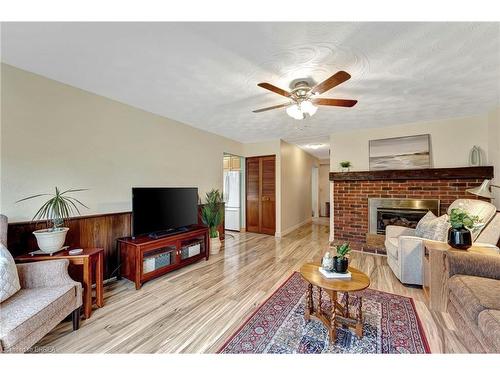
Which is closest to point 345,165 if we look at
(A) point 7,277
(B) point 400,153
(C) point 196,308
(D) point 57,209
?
A: (B) point 400,153

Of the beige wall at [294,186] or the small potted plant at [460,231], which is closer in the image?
the small potted plant at [460,231]

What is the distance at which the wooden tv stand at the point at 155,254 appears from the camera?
2357mm

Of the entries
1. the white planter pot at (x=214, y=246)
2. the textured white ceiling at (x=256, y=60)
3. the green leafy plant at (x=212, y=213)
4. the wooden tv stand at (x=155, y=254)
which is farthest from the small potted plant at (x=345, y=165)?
the wooden tv stand at (x=155, y=254)

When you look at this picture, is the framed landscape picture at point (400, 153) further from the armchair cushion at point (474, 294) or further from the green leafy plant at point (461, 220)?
the armchair cushion at point (474, 294)

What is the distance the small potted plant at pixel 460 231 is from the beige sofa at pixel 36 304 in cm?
338

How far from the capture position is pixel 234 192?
5465mm

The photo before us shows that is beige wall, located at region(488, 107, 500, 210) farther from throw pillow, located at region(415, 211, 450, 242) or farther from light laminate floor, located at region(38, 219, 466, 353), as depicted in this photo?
light laminate floor, located at region(38, 219, 466, 353)

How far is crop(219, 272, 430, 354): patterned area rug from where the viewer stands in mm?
1474

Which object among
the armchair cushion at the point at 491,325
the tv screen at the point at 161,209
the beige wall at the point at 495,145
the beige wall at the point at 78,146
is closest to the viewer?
the armchair cushion at the point at 491,325

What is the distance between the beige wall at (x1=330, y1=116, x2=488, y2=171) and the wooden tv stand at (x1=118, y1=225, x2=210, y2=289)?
11.4ft

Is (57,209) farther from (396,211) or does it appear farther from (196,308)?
(396,211)

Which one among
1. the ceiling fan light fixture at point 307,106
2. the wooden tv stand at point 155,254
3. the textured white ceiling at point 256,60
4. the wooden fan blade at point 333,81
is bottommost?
the wooden tv stand at point 155,254

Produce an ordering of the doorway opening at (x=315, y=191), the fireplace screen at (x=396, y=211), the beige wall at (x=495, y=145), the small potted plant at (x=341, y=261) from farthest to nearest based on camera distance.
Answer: the doorway opening at (x=315, y=191) → the fireplace screen at (x=396, y=211) → the beige wall at (x=495, y=145) → the small potted plant at (x=341, y=261)

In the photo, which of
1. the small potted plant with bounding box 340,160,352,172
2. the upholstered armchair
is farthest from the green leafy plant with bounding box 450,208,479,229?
the small potted plant with bounding box 340,160,352,172
